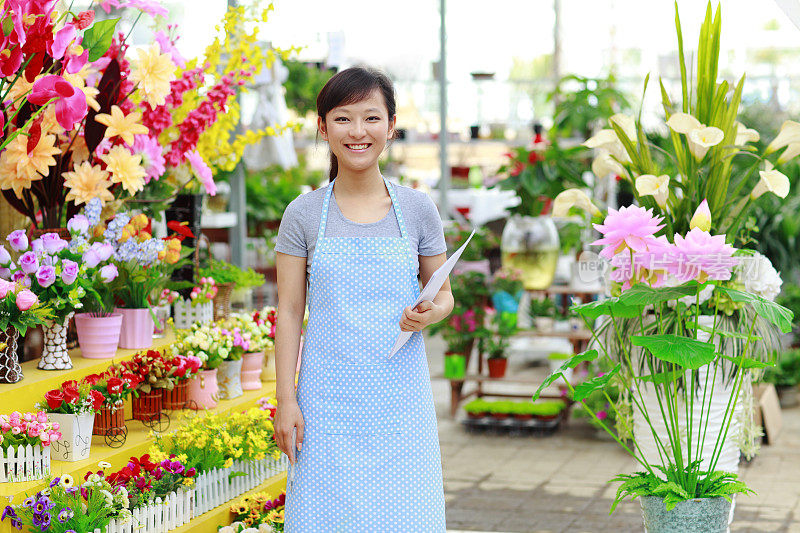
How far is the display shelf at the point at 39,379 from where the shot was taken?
98.7 inches

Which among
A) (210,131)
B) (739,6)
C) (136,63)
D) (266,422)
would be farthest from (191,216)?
(739,6)

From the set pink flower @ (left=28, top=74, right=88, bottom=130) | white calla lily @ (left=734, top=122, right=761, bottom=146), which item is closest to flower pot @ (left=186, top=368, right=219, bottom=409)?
pink flower @ (left=28, top=74, right=88, bottom=130)

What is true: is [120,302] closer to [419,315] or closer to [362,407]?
[362,407]

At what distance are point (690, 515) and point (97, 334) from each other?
1.68m

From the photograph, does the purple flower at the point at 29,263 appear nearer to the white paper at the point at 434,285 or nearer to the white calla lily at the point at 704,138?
the white paper at the point at 434,285

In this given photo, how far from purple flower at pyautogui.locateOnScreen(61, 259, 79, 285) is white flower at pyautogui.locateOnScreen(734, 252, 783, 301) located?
1.90 meters

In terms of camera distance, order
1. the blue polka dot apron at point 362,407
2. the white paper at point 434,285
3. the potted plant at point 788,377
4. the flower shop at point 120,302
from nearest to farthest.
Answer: the white paper at point 434,285
the blue polka dot apron at point 362,407
the flower shop at point 120,302
the potted plant at point 788,377

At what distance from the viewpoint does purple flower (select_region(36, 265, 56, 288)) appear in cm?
253

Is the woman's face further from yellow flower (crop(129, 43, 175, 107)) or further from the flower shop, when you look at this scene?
yellow flower (crop(129, 43, 175, 107))

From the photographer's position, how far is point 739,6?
13.3 metres

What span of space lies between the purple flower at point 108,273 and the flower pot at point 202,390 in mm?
439

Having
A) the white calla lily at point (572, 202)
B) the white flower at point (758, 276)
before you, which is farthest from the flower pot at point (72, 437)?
the white flower at point (758, 276)

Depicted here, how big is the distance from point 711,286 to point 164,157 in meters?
1.74

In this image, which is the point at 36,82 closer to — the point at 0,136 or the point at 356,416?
the point at 0,136
